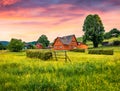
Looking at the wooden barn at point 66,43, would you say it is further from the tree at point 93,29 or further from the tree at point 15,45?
the tree at point 15,45

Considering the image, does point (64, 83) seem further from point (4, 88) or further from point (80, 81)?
point (4, 88)

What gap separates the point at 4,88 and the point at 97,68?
316 inches

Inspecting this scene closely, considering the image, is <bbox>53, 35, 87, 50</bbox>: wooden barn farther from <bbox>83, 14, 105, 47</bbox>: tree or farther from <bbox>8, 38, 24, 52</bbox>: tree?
<bbox>8, 38, 24, 52</bbox>: tree

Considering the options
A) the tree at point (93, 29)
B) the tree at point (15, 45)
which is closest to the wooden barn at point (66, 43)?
the tree at point (93, 29)

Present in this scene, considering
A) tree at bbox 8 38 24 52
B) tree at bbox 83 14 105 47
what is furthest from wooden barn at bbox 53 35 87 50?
tree at bbox 8 38 24 52

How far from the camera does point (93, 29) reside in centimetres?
10788

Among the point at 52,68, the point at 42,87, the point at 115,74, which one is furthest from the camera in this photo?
the point at 52,68

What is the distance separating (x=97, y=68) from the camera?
61.2ft

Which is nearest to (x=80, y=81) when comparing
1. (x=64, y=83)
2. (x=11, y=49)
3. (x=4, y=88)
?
(x=64, y=83)

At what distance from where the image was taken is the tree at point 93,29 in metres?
108

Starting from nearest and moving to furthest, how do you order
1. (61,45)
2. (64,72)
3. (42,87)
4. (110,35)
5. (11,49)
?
1. (42,87)
2. (64,72)
3. (11,49)
4. (61,45)
5. (110,35)

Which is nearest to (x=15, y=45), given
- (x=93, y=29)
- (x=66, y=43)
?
(x=66, y=43)


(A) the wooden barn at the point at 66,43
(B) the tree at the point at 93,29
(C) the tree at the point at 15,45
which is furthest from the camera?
(B) the tree at the point at 93,29

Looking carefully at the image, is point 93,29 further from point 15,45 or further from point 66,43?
point 15,45
